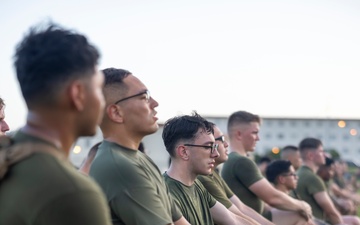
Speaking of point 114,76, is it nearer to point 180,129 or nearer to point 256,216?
point 180,129

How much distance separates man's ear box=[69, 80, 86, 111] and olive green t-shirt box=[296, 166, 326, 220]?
9.45 m

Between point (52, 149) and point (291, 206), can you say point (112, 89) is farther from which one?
point (291, 206)

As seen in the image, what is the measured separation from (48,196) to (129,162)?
1.85m

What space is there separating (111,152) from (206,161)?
2.18 m

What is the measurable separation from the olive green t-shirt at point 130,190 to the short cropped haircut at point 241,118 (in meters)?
5.41

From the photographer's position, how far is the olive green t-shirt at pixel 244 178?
8.77 meters

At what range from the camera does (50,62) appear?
271 cm

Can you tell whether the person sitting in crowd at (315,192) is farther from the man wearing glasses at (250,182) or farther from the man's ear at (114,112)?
the man's ear at (114,112)

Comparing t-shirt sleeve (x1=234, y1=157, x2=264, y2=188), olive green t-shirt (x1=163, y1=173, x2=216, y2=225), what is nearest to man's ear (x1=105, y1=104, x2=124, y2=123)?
olive green t-shirt (x1=163, y1=173, x2=216, y2=225)

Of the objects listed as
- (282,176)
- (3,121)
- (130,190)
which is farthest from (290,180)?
(130,190)

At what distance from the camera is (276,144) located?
10881 cm

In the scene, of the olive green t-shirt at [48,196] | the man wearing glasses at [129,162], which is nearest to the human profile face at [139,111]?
the man wearing glasses at [129,162]

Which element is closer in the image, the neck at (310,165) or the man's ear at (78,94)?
the man's ear at (78,94)

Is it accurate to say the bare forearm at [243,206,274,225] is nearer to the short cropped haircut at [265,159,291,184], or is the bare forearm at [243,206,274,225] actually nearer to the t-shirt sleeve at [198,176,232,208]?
the t-shirt sleeve at [198,176,232,208]
